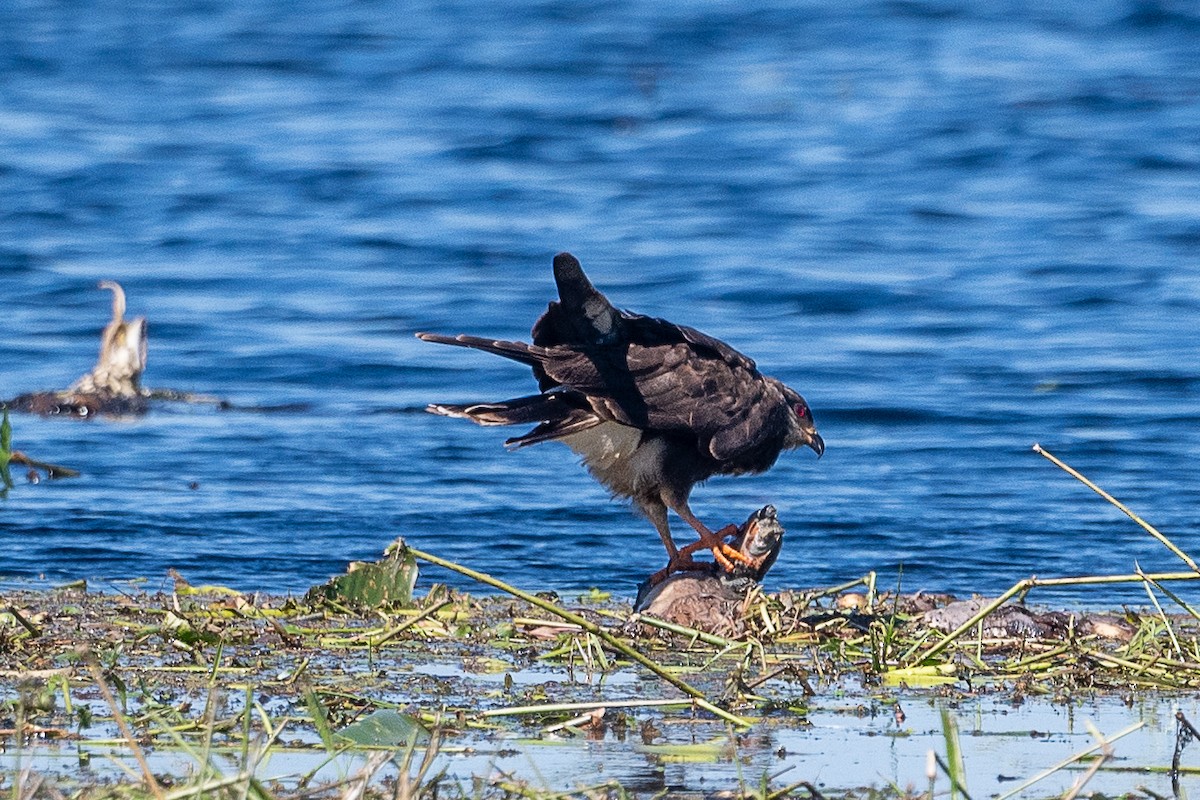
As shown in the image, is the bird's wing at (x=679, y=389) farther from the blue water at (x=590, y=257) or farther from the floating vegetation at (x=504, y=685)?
the blue water at (x=590, y=257)

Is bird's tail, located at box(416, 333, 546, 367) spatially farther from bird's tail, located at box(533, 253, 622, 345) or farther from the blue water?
the blue water

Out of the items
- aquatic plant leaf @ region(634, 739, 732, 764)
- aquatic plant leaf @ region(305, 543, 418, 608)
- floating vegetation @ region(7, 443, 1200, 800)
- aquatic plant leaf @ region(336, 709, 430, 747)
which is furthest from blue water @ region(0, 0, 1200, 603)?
aquatic plant leaf @ region(634, 739, 732, 764)

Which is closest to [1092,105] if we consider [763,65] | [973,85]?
[973,85]

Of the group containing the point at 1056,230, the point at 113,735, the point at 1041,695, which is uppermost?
the point at 113,735

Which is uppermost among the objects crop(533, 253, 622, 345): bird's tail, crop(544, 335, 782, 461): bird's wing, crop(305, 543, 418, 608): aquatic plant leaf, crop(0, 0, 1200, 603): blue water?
crop(533, 253, 622, 345): bird's tail

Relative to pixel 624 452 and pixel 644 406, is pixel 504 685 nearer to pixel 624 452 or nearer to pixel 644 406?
pixel 644 406

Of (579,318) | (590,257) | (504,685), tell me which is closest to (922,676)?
(504,685)

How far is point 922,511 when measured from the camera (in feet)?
30.2

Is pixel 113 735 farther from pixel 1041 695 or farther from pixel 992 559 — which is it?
pixel 992 559

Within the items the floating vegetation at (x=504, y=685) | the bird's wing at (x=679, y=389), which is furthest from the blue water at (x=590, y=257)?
the floating vegetation at (x=504, y=685)

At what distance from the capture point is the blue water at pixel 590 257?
8.96 m

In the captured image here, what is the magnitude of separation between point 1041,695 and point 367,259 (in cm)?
1168

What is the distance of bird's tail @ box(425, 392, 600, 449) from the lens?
6.75 meters

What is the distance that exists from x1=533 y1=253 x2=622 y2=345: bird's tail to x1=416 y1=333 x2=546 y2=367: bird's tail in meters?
0.09
